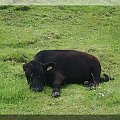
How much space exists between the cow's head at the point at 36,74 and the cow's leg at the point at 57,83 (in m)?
0.19

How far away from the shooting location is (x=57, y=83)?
7.20 meters

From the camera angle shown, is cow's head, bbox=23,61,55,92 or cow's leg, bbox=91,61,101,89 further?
cow's leg, bbox=91,61,101,89

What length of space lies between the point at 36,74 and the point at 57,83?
0.36 m

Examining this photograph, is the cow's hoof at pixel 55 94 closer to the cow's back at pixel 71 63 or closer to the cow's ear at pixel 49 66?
the cow's ear at pixel 49 66

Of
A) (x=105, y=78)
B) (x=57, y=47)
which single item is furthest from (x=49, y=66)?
(x=57, y=47)

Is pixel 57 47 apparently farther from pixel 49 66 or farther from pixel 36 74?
pixel 36 74

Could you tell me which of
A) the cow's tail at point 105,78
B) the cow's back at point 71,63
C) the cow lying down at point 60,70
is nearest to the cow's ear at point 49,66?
the cow lying down at point 60,70

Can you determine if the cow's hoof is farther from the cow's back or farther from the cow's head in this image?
the cow's back

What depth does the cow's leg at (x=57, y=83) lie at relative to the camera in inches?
271

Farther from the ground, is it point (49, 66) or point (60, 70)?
point (49, 66)

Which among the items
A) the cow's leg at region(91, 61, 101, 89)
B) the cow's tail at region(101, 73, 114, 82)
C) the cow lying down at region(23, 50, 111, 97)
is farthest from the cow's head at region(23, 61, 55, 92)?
the cow's tail at region(101, 73, 114, 82)

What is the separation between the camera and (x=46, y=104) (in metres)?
6.47

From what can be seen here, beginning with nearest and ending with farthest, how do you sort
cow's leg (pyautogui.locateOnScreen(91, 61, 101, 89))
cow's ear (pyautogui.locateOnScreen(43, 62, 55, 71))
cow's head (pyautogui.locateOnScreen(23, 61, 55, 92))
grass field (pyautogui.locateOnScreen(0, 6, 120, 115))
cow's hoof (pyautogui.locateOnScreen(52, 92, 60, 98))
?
grass field (pyautogui.locateOnScreen(0, 6, 120, 115)) → cow's hoof (pyautogui.locateOnScreen(52, 92, 60, 98)) → cow's head (pyautogui.locateOnScreen(23, 61, 55, 92)) → cow's ear (pyautogui.locateOnScreen(43, 62, 55, 71)) → cow's leg (pyautogui.locateOnScreen(91, 61, 101, 89))

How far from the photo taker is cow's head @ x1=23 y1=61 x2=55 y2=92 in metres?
7.00
